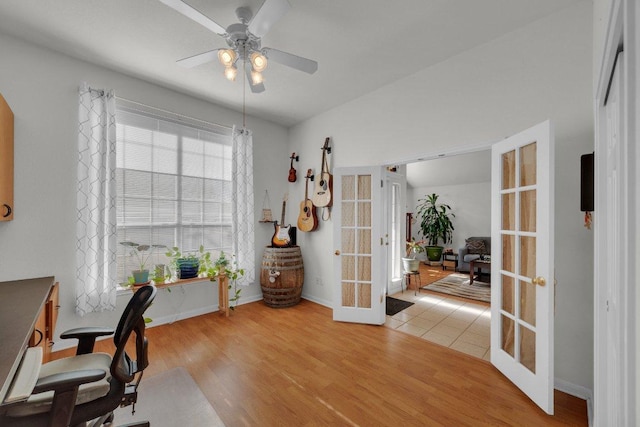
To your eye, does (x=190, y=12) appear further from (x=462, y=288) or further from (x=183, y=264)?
(x=462, y=288)

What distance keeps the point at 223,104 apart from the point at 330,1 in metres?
2.16

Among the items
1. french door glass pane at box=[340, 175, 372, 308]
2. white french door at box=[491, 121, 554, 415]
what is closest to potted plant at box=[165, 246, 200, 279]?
french door glass pane at box=[340, 175, 372, 308]

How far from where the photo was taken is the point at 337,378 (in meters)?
2.04

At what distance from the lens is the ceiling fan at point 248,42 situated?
1548 millimetres

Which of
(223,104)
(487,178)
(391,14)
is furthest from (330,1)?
(487,178)

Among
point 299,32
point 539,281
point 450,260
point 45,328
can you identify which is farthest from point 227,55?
point 450,260

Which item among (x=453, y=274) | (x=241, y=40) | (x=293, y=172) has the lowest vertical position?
(x=453, y=274)

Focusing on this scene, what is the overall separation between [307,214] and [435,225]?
4.66 metres

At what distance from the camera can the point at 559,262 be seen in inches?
76.2

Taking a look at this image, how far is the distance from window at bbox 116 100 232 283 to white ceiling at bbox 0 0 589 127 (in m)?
0.57

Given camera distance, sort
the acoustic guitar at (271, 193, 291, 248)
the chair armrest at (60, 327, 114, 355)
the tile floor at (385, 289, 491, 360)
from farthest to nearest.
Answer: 1. the acoustic guitar at (271, 193, 291, 248)
2. the tile floor at (385, 289, 491, 360)
3. the chair armrest at (60, 327, 114, 355)

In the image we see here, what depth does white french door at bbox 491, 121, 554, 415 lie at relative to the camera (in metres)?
1.69

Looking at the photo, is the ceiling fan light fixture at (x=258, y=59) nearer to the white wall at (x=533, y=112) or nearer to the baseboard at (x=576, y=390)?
the white wall at (x=533, y=112)

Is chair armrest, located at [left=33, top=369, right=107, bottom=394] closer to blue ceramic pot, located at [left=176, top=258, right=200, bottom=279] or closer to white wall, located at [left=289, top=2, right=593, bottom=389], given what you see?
blue ceramic pot, located at [left=176, top=258, right=200, bottom=279]
